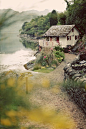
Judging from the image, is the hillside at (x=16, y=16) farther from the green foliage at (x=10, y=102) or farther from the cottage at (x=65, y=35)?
the cottage at (x=65, y=35)

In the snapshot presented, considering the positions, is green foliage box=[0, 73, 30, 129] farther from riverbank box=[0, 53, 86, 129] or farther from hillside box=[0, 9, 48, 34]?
hillside box=[0, 9, 48, 34]

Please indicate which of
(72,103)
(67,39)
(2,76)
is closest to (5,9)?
(2,76)

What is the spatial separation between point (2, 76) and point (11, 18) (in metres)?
0.39

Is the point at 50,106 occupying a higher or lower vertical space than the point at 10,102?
lower

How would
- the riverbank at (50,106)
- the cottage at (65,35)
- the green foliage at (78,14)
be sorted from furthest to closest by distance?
the cottage at (65,35), the green foliage at (78,14), the riverbank at (50,106)

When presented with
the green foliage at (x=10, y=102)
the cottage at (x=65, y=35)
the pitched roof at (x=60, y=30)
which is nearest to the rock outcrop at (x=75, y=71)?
the green foliage at (x=10, y=102)

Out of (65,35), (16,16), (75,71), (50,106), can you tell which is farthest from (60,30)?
(16,16)

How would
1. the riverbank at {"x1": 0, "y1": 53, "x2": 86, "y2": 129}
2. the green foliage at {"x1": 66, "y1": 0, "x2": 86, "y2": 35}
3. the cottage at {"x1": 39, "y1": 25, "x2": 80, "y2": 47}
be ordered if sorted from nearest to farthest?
the riverbank at {"x1": 0, "y1": 53, "x2": 86, "y2": 129} → the green foliage at {"x1": 66, "y1": 0, "x2": 86, "y2": 35} → the cottage at {"x1": 39, "y1": 25, "x2": 80, "y2": 47}

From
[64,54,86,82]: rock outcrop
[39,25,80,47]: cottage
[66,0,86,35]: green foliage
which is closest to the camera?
[64,54,86,82]: rock outcrop

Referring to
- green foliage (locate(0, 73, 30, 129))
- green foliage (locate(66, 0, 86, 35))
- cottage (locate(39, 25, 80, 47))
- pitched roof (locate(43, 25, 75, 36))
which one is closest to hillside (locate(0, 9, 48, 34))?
green foliage (locate(0, 73, 30, 129))

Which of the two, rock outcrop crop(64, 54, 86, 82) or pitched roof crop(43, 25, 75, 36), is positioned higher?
pitched roof crop(43, 25, 75, 36)

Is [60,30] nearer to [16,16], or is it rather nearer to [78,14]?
[78,14]

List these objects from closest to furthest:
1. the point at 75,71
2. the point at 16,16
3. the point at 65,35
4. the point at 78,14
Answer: the point at 16,16, the point at 75,71, the point at 65,35, the point at 78,14

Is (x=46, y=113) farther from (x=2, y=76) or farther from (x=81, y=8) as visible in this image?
(x=81, y=8)
